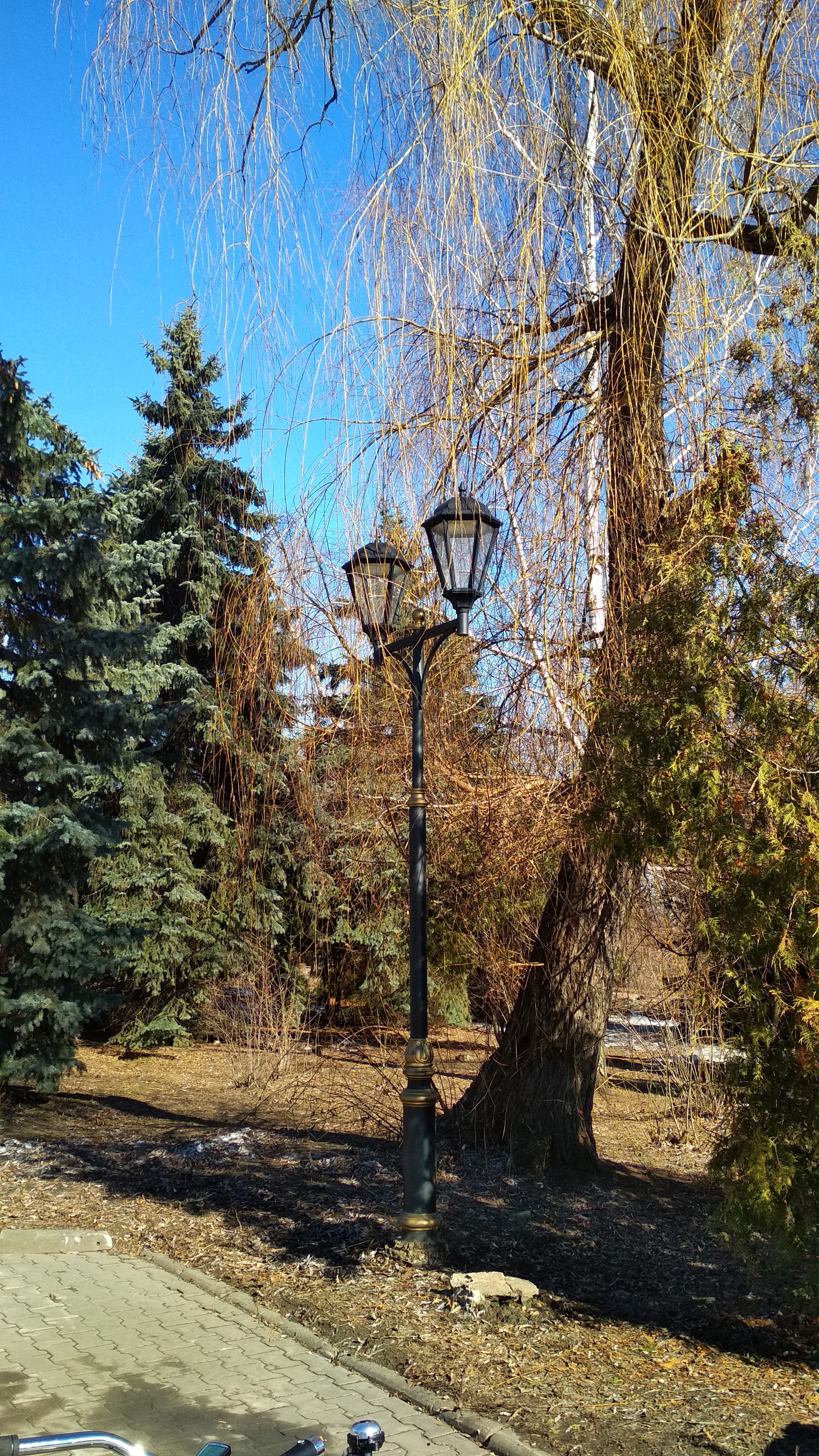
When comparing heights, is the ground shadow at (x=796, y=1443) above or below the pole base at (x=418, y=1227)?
below

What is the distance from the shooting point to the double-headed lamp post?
5.75m

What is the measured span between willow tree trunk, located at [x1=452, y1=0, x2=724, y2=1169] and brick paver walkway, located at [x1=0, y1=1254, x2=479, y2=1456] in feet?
7.74

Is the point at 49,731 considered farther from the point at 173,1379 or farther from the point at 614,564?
the point at 173,1379

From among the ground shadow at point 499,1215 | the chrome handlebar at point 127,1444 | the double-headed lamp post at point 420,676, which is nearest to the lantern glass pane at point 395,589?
the double-headed lamp post at point 420,676

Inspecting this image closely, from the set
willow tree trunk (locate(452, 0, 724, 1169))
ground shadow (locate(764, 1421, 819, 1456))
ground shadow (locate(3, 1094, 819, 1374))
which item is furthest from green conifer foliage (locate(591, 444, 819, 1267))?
ground shadow (locate(3, 1094, 819, 1374))

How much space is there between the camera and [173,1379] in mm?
4383

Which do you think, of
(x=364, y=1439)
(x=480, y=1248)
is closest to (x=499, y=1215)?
(x=480, y=1248)

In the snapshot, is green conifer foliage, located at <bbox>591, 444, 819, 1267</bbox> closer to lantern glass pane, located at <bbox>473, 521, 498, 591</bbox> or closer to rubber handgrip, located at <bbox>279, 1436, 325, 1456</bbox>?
lantern glass pane, located at <bbox>473, 521, 498, 591</bbox>

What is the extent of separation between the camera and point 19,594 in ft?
37.9

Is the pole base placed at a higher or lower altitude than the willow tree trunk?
lower

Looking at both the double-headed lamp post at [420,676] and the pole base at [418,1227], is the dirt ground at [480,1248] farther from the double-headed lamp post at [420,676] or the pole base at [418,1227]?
the double-headed lamp post at [420,676]

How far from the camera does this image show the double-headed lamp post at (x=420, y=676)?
5746mm

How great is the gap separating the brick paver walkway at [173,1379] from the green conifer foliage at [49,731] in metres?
5.94

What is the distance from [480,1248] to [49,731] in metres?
7.44
